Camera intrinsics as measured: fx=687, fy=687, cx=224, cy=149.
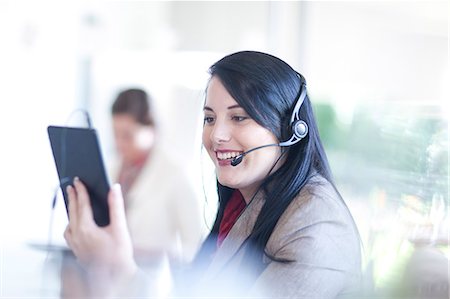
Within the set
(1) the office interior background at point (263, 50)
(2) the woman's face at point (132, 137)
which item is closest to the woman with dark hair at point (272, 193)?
(1) the office interior background at point (263, 50)

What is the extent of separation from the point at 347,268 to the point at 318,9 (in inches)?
74.4

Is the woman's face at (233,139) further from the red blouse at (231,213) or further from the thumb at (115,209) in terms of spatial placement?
the thumb at (115,209)

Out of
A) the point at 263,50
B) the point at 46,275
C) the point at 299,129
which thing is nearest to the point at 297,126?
the point at 299,129

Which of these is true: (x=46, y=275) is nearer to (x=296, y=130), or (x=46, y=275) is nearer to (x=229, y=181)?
(x=229, y=181)

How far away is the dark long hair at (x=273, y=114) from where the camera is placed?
2.81 ft

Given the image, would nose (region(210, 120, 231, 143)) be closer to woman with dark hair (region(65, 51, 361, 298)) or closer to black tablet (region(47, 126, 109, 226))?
woman with dark hair (region(65, 51, 361, 298))

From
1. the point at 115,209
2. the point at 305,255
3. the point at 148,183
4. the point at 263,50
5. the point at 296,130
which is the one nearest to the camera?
the point at 305,255

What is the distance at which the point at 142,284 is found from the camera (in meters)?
0.99

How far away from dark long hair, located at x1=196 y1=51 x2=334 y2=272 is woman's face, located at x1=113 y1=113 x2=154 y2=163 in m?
1.26

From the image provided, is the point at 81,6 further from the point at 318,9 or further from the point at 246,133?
the point at 246,133

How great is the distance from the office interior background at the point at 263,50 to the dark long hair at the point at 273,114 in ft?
0.51

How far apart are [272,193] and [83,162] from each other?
0.33m

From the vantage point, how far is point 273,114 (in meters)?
0.89

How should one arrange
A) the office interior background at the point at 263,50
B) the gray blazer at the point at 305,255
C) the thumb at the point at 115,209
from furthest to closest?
the office interior background at the point at 263,50
the thumb at the point at 115,209
the gray blazer at the point at 305,255
